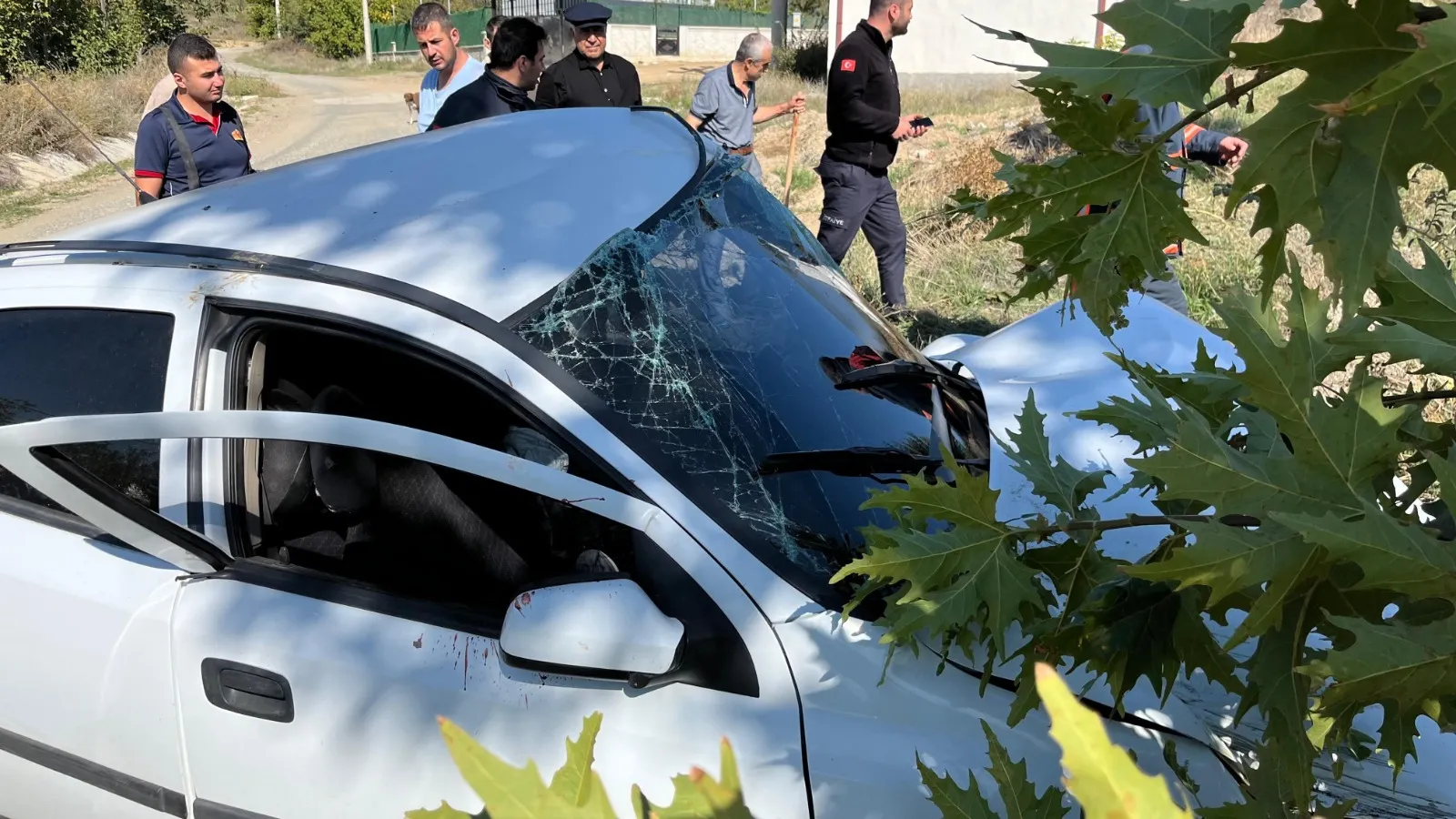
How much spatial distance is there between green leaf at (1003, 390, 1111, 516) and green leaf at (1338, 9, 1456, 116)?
909 mm

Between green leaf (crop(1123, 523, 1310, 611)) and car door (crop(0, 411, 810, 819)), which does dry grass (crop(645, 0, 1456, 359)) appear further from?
car door (crop(0, 411, 810, 819))

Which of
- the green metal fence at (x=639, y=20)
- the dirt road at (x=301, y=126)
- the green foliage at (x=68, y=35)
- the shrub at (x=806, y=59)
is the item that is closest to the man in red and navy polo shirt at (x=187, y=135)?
the dirt road at (x=301, y=126)

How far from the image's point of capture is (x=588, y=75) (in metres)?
5.84

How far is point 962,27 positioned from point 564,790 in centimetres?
2136

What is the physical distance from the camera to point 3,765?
203 cm

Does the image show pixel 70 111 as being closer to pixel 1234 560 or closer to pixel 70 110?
pixel 70 110

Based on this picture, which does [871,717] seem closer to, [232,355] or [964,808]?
[964,808]

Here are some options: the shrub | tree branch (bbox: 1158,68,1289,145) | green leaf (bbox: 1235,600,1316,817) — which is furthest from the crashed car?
the shrub

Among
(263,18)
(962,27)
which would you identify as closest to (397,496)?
(962,27)

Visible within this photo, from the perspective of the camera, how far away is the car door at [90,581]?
6.16 feet

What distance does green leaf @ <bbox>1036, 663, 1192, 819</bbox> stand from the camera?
51 centimetres

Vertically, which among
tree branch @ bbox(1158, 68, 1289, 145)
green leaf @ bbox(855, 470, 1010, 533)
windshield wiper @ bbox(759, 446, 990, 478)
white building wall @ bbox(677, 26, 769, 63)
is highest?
tree branch @ bbox(1158, 68, 1289, 145)

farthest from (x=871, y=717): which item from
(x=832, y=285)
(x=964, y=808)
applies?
(x=832, y=285)

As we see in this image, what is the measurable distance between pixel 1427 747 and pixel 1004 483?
0.74 m
